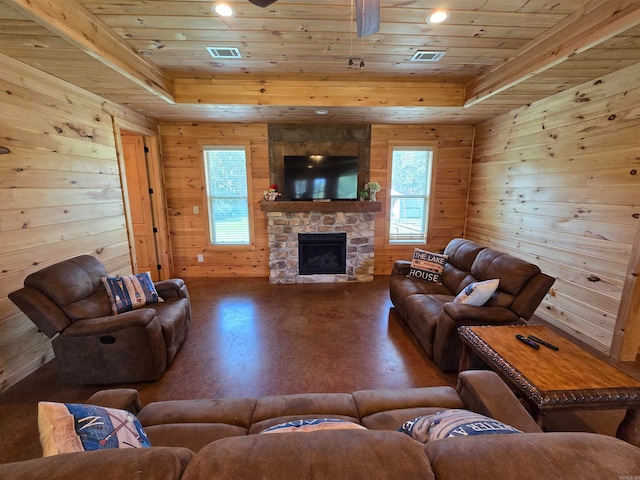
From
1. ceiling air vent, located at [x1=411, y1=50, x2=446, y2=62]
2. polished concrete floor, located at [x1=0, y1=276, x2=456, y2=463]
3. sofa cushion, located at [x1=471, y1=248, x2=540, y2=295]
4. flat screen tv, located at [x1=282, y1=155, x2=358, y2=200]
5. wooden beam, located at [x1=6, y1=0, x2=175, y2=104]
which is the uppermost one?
ceiling air vent, located at [x1=411, y1=50, x2=446, y2=62]

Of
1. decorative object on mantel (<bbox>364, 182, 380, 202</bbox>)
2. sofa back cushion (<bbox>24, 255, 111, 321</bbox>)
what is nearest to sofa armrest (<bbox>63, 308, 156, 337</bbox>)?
sofa back cushion (<bbox>24, 255, 111, 321</bbox>)

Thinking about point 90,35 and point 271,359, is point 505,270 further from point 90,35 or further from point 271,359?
point 90,35

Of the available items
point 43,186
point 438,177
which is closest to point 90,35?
point 43,186

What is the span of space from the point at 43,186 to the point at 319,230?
3217mm

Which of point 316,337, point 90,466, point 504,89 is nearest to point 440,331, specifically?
point 316,337

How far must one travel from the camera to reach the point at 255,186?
459cm

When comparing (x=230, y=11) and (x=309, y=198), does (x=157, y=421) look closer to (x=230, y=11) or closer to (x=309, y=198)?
(x=230, y=11)

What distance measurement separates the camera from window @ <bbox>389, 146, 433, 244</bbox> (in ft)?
15.3

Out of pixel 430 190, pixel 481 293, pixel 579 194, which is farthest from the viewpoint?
pixel 430 190

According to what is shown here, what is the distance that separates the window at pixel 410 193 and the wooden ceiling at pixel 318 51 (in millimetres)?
1060

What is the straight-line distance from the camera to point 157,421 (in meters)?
1.33

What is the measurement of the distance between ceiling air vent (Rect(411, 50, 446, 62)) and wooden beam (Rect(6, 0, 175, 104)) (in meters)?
2.61

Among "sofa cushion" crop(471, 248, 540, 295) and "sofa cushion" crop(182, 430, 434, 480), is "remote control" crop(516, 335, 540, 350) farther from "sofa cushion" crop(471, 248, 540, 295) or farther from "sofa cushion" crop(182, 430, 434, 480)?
"sofa cushion" crop(182, 430, 434, 480)

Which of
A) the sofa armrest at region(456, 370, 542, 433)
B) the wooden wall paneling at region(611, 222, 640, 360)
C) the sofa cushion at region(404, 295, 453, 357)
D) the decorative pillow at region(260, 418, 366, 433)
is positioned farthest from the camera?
the sofa cushion at region(404, 295, 453, 357)
